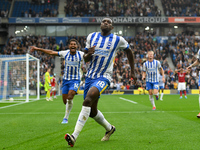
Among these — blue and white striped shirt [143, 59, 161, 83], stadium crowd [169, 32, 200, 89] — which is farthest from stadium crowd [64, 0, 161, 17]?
blue and white striped shirt [143, 59, 161, 83]

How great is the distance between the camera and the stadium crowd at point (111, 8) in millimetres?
46312

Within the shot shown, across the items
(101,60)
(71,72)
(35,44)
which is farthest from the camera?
(35,44)

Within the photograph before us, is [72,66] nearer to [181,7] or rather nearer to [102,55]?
[102,55]

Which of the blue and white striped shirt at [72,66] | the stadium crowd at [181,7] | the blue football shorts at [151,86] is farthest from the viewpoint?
the stadium crowd at [181,7]

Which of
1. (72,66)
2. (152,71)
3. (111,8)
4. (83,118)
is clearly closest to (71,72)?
(72,66)

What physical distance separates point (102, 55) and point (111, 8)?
43079mm

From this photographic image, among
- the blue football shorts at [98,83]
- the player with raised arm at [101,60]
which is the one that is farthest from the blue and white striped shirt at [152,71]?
the blue football shorts at [98,83]

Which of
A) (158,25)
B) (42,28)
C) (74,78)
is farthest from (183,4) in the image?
(74,78)

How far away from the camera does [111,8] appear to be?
46.9 m

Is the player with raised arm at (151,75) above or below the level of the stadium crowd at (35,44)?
below

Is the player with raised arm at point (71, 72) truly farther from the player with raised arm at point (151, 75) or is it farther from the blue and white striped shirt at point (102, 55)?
the player with raised arm at point (151, 75)

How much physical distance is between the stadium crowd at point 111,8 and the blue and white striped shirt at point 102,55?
1643 inches

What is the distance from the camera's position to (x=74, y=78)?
8.45m

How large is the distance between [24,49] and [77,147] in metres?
38.6
